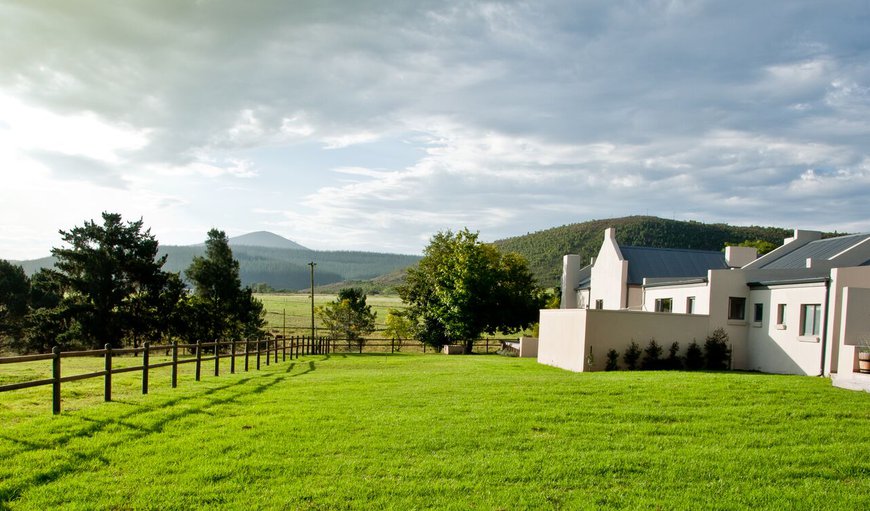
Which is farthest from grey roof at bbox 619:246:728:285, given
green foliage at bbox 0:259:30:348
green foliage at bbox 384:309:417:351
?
green foliage at bbox 0:259:30:348

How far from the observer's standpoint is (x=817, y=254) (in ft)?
80.4

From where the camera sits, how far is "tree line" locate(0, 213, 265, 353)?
43938mm

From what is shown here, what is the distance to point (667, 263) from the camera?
3512 centimetres

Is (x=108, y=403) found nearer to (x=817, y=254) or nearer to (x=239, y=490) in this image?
(x=239, y=490)

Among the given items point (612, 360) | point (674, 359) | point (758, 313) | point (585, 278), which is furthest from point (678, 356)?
point (585, 278)

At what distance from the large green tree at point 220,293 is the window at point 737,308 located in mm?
41673

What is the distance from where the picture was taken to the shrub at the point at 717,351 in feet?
73.1

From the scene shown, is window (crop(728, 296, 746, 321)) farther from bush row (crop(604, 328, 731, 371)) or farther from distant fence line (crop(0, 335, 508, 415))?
distant fence line (crop(0, 335, 508, 415))

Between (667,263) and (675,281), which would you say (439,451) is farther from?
(667,263)

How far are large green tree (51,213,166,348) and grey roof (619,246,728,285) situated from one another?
36.2m

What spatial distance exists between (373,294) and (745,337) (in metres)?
138

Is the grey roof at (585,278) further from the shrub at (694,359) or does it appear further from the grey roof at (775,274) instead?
the shrub at (694,359)

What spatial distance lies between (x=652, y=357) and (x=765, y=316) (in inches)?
172

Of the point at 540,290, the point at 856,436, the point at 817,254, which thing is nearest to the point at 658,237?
Answer: the point at 540,290
